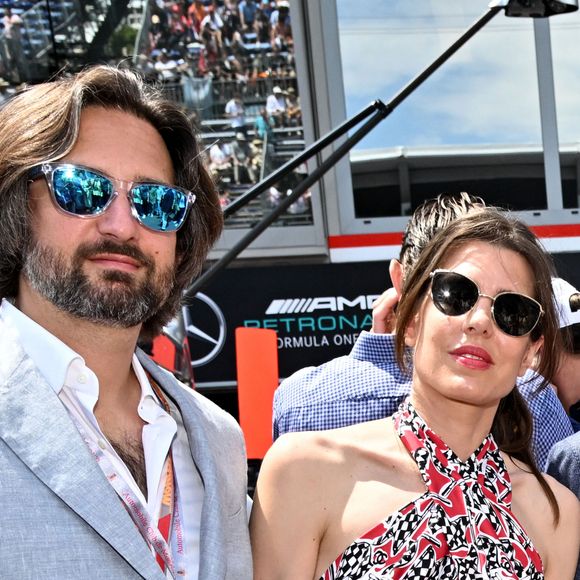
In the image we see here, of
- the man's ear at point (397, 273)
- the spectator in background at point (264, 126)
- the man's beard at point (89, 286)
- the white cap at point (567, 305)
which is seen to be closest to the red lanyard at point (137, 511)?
the man's beard at point (89, 286)

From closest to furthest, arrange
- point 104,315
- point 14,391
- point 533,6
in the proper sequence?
point 14,391, point 104,315, point 533,6

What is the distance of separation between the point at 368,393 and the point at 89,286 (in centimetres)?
97

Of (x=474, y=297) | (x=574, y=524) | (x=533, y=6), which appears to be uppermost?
(x=533, y=6)

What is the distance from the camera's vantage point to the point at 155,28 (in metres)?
8.34

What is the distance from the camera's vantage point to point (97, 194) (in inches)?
80.7

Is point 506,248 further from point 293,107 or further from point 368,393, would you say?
point 293,107

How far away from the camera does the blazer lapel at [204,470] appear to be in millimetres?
1925

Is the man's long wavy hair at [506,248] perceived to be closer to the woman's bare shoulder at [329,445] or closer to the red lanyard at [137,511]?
the woman's bare shoulder at [329,445]

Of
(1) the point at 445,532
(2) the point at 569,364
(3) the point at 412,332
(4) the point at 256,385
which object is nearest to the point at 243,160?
(4) the point at 256,385

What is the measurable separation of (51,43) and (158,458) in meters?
7.07

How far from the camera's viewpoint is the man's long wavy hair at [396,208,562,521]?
7.57 ft

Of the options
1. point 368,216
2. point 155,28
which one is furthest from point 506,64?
point 155,28

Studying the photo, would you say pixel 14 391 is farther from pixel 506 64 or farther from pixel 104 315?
pixel 506 64

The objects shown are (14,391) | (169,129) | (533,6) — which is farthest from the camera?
(533,6)
